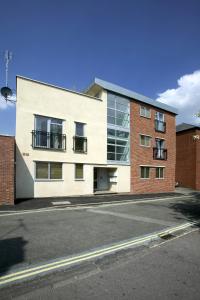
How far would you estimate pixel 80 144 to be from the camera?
18359 millimetres

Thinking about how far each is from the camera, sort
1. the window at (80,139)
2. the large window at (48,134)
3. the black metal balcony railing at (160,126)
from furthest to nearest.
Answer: the black metal balcony railing at (160,126) < the window at (80,139) < the large window at (48,134)

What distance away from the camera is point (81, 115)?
18531mm

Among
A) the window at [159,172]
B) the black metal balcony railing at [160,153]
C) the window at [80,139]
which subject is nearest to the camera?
the window at [80,139]

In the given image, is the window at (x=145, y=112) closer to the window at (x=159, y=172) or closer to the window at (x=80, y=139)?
the window at (x=159, y=172)

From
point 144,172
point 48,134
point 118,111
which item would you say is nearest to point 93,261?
point 48,134

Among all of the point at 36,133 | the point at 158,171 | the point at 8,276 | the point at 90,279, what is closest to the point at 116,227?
the point at 90,279

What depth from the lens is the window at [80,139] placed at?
18.1 m

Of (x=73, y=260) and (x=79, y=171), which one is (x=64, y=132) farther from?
(x=73, y=260)

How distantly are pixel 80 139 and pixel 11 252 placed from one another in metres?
13.6

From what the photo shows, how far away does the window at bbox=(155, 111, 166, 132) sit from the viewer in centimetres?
2455

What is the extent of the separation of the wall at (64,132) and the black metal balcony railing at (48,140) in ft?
1.10

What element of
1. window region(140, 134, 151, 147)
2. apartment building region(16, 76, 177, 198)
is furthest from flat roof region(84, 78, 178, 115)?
window region(140, 134, 151, 147)

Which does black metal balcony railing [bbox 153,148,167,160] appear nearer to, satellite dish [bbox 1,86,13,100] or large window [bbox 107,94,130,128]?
large window [bbox 107,94,130,128]

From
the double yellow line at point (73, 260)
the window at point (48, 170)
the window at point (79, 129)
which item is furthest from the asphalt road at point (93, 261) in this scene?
the window at point (79, 129)
